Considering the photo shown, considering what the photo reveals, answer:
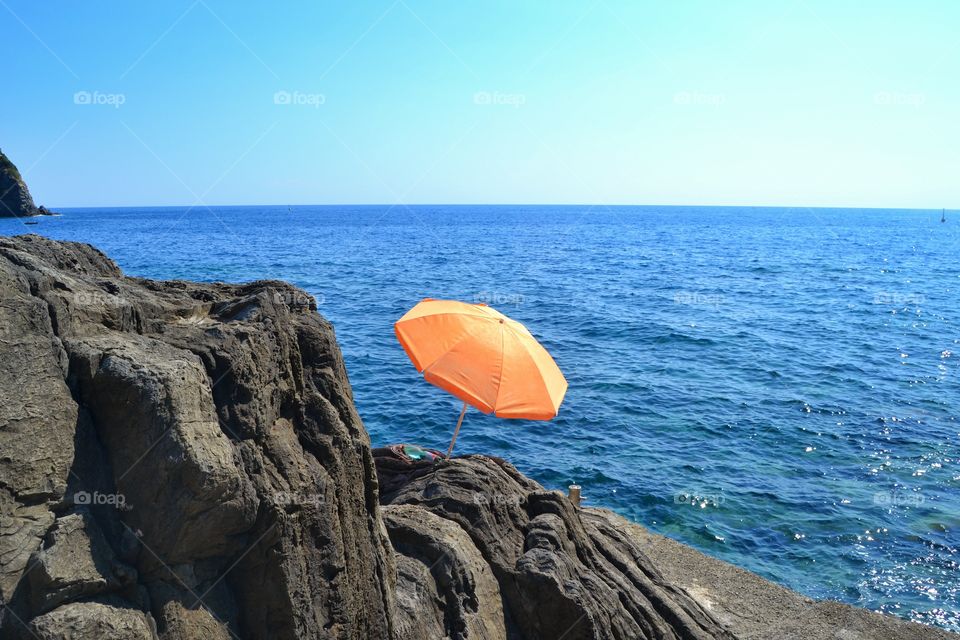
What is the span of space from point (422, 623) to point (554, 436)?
15.4 m

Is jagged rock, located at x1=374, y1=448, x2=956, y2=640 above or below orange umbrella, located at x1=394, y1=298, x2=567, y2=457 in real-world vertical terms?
below

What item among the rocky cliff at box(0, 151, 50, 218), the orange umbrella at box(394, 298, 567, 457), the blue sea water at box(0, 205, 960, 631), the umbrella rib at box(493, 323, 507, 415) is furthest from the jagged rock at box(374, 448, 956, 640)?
the rocky cliff at box(0, 151, 50, 218)

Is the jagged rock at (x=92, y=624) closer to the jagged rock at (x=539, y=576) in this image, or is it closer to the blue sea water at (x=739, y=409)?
the jagged rock at (x=539, y=576)

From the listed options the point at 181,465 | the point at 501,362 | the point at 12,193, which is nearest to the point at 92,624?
the point at 181,465

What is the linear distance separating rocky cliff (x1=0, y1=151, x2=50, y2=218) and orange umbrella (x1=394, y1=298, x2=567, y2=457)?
119451mm

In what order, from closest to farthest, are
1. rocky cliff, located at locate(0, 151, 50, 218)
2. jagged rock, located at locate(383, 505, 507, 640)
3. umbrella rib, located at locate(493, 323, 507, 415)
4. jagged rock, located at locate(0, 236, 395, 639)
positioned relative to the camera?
jagged rock, located at locate(0, 236, 395, 639) → jagged rock, located at locate(383, 505, 507, 640) → umbrella rib, located at locate(493, 323, 507, 415) → rocky cliff, located at locate(0, 151, 50, 218)

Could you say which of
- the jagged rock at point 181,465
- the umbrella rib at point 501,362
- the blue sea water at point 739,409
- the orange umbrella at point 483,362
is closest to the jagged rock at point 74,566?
the jagged rock at point 181,465

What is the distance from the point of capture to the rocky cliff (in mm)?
109812

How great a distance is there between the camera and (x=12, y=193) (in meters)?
117

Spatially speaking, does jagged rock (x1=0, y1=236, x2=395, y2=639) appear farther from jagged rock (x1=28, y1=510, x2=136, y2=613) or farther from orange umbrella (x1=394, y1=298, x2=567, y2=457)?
orange umbrella (x1=394, y1=298, x2=567, y2=457)

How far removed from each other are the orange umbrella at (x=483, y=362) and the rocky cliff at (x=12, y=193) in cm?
11945

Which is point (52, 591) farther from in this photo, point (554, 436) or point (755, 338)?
point (755, 338)

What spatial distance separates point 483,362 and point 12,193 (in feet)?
435

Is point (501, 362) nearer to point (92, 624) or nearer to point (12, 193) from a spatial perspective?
point (92, 624)
